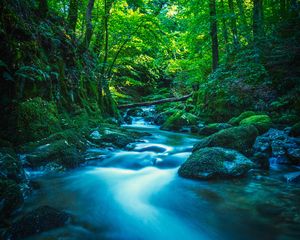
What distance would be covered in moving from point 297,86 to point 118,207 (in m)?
7.78

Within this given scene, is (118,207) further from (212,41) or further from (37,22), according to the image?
(212,41)

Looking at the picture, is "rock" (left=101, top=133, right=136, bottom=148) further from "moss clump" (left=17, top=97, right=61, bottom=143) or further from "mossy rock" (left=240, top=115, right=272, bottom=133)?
"mossy rock" (left=240, top=115, right=272, bottom=133)

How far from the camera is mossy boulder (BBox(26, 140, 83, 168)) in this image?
14.4ft

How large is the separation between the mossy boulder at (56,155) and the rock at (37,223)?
1901 millimetres

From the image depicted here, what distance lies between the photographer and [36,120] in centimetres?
526

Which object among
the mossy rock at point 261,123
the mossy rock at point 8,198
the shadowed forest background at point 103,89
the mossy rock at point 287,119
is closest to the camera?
the mossy rock at point 8,198

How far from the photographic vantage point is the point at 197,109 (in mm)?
11953

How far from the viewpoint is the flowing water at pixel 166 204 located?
274 cm

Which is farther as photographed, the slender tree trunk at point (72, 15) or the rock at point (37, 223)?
the slender tree trunk at point (72, 15)

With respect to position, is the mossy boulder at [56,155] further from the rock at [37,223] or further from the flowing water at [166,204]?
the rock at [37,223]

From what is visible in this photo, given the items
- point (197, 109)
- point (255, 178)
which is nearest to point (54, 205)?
point (255, 178)

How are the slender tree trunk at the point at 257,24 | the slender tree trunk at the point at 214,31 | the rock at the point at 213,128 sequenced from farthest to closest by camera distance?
1. the slender tree trunk at the point at 214,31
2. the slender tree trunk at the point at 257,24
3. the rock at the point at 213,128

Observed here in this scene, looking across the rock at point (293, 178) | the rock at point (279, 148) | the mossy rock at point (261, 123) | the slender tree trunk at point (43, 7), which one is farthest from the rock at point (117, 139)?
the slender tree trunk at point (43, 7)

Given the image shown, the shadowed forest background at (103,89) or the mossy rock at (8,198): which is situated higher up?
the shadowed forest background at (103,89)
